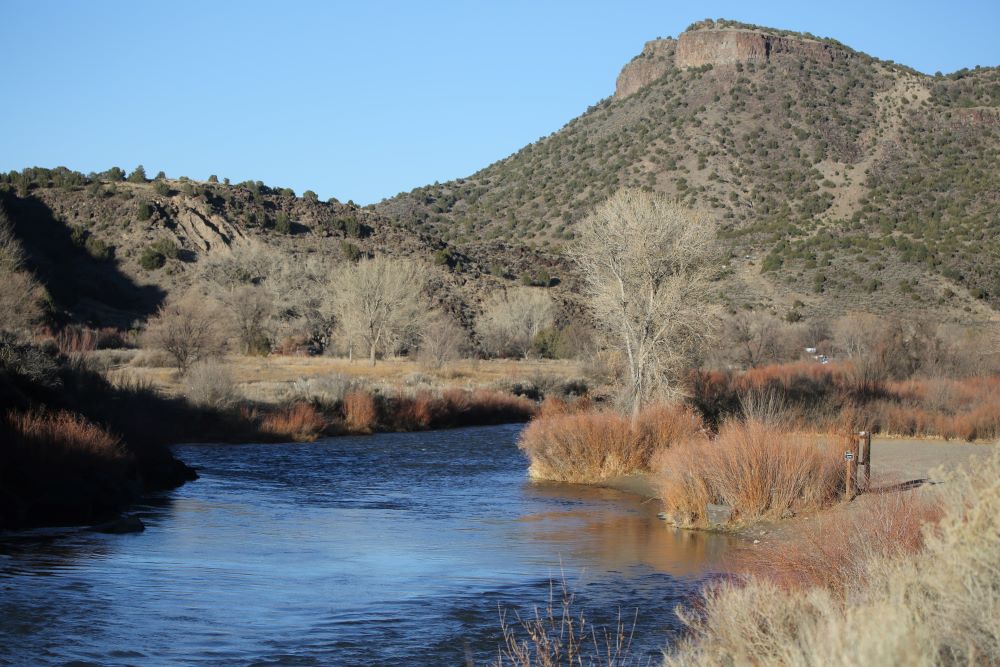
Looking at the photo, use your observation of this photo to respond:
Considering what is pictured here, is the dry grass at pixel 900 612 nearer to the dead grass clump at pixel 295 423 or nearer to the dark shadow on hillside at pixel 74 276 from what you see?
the dead grass clump at pixel 295 423

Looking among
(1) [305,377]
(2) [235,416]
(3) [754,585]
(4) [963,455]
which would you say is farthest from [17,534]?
(1) [305,377]

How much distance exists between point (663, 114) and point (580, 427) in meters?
76.7

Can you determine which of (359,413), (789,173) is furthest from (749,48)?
(359,413)

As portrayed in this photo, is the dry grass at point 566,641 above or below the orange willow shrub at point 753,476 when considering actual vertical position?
below

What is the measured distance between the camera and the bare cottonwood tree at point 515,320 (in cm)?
7256

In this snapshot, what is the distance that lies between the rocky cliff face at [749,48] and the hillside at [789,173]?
196 millimetres

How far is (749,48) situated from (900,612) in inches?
4069

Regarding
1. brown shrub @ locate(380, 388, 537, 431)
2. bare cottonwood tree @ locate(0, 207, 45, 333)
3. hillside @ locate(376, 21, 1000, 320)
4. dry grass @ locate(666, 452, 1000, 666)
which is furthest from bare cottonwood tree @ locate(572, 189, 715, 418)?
hillside @ locate(376, 21, 1000, 320)

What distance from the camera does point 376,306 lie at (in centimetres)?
6184

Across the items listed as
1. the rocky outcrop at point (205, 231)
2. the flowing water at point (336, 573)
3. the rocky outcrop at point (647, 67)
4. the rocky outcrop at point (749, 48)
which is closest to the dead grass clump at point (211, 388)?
the flowing water at point (336, 573)

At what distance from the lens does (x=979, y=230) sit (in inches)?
2670

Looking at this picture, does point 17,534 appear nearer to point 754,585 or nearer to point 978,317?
point 754,585

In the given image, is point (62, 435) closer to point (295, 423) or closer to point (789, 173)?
point (295, 423)

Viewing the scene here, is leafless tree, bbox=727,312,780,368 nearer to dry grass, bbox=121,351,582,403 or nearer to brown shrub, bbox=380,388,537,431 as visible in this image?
dry grass, bbox=121,351,582,403
